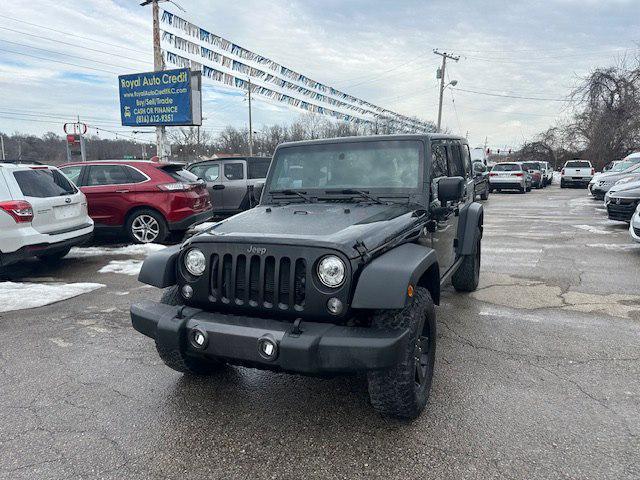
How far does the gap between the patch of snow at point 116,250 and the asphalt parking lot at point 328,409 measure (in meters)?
3.12

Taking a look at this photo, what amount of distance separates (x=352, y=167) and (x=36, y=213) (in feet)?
15.3

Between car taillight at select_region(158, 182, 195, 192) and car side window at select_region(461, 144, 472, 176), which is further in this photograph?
car taillight at select_region(158, 182, 195, 192)

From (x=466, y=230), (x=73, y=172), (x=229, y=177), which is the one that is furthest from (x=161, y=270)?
(x=229, y=177)

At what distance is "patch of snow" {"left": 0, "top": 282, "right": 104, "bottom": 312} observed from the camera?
5.25 meters

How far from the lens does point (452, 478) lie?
2.32m

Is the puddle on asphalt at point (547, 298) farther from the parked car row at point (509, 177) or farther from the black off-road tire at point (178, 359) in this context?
the parked car row at point (509, 177)

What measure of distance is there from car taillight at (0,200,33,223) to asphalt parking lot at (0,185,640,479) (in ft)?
5.10

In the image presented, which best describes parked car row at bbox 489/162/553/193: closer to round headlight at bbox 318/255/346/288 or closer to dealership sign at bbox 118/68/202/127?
dealership sign at bbox 118/68/202/127

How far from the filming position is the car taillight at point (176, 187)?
27.7ft

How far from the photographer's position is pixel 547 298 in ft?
17.6

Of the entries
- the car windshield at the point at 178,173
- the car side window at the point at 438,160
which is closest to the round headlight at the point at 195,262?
the car side window at the point at 438,160

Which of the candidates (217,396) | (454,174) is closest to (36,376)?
(217,396)

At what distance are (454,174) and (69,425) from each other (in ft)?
12.5

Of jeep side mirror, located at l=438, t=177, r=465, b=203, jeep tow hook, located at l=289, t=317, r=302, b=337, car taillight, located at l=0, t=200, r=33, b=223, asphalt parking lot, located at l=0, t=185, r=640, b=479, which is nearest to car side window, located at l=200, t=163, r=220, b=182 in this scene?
car taillight, located at l=0, t=200, r=33, b=223
